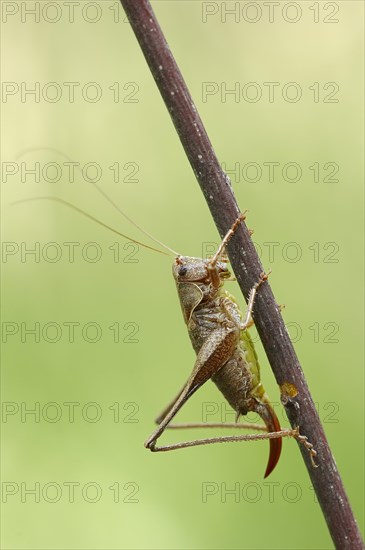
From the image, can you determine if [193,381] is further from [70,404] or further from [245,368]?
[70,404]

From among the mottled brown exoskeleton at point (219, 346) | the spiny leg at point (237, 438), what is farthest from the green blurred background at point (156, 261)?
the mottled brown exoskeleton at point (219, 346)

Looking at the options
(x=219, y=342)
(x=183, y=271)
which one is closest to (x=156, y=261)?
(x=183, y=271)

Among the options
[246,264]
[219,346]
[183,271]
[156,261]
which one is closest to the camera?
[246,264]

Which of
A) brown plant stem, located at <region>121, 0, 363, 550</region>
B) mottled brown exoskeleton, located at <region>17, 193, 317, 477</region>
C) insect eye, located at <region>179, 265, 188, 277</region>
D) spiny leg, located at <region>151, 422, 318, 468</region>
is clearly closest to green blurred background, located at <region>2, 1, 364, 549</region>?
spiny leg, located at <region>151, 422, 318, 468</region>

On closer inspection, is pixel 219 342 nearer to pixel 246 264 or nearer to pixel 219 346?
pixel 219 346

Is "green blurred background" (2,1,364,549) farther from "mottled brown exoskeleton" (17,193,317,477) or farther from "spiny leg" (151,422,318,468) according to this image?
"mottled brown exoskeleton" (17,193,317,477)

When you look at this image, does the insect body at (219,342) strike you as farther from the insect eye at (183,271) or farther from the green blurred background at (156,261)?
the green blurred background at (156,261)

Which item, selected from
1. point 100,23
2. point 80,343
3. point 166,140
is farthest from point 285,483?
point 100,23
